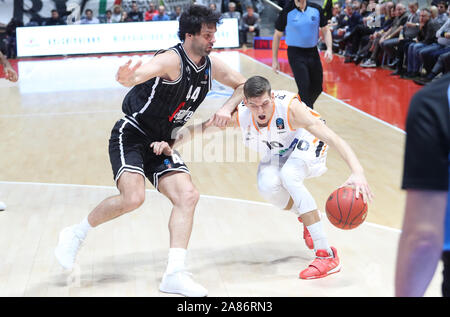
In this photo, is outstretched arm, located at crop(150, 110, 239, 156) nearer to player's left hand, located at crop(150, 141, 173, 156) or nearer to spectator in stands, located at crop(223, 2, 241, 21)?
player's left hand, located at crop(150, 141, 173, 156)

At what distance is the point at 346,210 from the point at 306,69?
13.5 ft

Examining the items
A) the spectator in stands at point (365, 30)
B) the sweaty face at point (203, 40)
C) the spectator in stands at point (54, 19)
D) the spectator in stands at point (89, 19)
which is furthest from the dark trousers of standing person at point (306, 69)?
the spectator in stands at point (54, 19)

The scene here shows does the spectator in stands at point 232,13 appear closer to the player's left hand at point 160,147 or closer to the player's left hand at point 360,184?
the player's left hand at point 160,147

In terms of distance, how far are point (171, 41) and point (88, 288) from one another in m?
15.8

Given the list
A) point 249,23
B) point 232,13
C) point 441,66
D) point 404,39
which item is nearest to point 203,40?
point 441,66

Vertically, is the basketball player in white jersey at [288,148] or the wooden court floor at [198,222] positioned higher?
the basketball player in white jersey at [288,148]

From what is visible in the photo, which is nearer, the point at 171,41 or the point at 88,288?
the point at 88,288

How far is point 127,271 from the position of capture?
13.8 feet

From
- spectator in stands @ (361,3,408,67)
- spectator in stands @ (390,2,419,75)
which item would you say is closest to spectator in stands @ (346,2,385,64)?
spectator in stands @ (361,3,408,67)

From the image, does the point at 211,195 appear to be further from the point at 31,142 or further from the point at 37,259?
the point at 31,142

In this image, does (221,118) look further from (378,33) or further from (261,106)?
(378,33)

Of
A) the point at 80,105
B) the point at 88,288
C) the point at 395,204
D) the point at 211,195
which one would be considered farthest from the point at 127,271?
the point at 80,105

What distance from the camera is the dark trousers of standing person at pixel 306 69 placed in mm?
7586

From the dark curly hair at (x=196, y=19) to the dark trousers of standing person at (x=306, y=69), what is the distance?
12.1 feet
